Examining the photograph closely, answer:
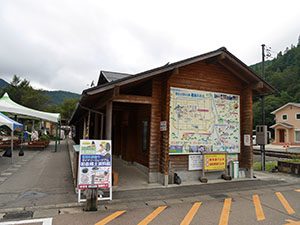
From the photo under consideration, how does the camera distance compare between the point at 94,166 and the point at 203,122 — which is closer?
the point at 94,166

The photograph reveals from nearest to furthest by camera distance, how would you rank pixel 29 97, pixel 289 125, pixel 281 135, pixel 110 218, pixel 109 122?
pixel 110 218
pixel 109 122
pixel 289 125
pixel 281 135
pixel 29 97

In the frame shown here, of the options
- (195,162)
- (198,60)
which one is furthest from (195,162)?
(198,60)

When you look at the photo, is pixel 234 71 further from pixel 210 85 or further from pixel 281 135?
pixel 281 135

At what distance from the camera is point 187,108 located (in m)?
8.31

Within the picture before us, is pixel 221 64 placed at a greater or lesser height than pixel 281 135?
greater

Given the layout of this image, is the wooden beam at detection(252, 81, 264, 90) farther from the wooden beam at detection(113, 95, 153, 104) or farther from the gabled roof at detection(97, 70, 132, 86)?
the gabled roof at detection(97, 70, 132, 86)

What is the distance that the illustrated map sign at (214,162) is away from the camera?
27.2 feet

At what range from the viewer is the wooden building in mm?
7637

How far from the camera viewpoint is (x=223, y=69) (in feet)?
30.1

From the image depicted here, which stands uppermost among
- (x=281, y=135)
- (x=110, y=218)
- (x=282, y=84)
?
(x=282, y=84)

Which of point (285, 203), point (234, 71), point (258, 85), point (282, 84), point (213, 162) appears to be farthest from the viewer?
point (282, 84)

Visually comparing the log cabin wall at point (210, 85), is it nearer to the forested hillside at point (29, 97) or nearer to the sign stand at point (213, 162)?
the sign stand at point (213, 162)

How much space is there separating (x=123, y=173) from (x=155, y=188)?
2.23m

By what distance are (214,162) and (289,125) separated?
3024 centimetres
